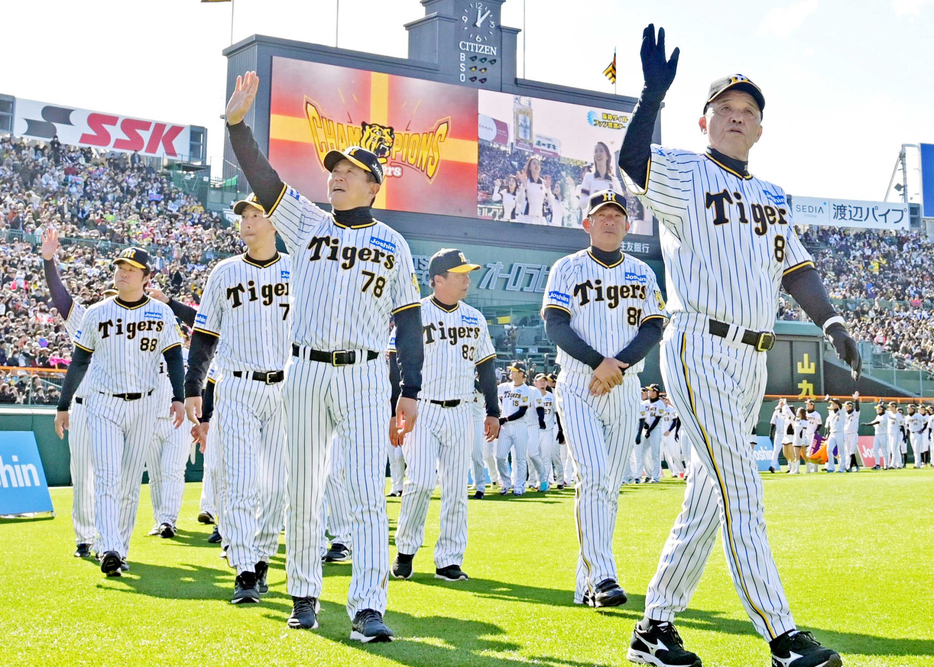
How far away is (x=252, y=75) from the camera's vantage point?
18.1 ft

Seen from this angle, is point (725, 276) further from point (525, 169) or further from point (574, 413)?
point (525, 169)

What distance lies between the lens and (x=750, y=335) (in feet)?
15.4

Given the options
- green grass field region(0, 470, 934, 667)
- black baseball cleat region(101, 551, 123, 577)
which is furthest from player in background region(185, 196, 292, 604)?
black baseball cleat region(101, 551, 123, 577)

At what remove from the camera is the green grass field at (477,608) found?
498 cm

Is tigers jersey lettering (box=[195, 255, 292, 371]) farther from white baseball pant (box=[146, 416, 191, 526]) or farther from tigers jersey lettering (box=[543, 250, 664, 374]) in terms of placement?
white baseball pant (box=[146, 416, 191, 526])

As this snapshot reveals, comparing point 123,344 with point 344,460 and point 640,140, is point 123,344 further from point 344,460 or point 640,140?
point 640,140

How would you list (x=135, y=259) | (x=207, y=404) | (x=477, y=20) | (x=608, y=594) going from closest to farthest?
(x=608, y=594), (x=207, y=404), (x=135, y=259), (x=477, y=20)

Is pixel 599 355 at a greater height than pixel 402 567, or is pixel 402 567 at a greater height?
pixel 599 355

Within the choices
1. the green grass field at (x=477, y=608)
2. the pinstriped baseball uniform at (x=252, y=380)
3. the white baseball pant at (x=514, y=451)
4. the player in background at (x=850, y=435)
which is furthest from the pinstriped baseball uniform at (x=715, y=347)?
the player in background at (x=850, y=435)

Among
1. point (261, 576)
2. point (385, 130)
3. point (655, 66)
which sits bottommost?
point (261, 576)

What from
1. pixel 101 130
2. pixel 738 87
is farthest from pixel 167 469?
pixel 101 130

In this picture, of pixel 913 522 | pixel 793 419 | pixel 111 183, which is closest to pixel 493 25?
pixel 111 183

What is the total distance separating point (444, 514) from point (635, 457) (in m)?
14.9

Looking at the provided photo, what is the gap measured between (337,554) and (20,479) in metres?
6.63
